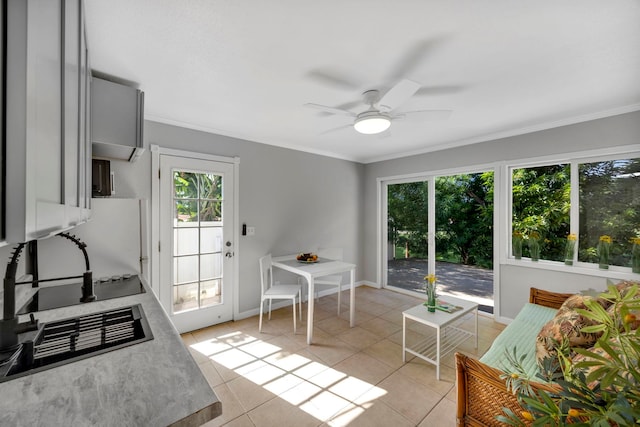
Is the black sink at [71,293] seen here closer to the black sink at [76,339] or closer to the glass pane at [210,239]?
the black sink at [76,339]

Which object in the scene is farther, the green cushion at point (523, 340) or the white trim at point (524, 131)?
the white trim at point (524, 131)

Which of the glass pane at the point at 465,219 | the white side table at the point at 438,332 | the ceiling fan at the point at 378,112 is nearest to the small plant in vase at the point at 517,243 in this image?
the glass pane at the point at 465,219

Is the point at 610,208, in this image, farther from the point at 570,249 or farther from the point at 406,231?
the point at 406,231

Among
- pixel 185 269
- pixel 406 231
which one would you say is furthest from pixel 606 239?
pixel 185 269

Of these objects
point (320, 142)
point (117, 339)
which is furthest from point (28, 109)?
point (320, 142)

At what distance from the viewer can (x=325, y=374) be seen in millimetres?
2254

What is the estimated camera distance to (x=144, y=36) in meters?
1.53

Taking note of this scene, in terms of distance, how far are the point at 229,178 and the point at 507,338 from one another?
10.2 ft

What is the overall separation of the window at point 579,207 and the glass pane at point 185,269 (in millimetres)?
3823

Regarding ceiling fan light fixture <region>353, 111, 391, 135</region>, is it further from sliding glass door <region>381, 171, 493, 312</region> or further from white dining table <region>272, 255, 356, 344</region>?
sliding glass door <region>381, 171, 493, 312</region>

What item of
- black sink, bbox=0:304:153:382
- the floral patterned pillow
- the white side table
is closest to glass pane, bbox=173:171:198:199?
black sink, bbox=0:304:153:382

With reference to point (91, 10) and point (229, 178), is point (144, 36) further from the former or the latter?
point (229, 178)

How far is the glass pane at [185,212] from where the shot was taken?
9.61 ft

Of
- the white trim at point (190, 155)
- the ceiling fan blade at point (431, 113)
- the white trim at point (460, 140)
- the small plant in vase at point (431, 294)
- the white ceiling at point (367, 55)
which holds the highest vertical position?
the white ceiling at point (367, 55)
